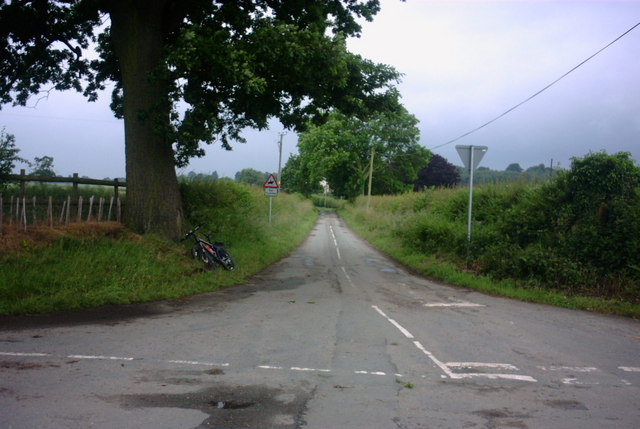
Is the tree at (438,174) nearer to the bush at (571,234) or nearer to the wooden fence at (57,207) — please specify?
the bush at (571,234)

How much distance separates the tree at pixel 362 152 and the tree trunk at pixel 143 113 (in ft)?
145

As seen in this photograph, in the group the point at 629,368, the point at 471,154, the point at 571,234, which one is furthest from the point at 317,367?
the point at 471,154

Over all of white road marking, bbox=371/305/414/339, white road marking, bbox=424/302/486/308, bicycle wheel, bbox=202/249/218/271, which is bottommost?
white road marking, bbox=424/302/486/308

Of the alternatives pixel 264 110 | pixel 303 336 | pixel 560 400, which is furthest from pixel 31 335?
pixel 264 110

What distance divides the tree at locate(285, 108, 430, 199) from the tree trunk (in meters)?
44.3

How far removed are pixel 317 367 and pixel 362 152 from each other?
186 feet

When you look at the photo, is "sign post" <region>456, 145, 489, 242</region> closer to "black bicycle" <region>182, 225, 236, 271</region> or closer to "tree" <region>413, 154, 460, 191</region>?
"black bicycle" <region>182, 225, 236, 271</region>

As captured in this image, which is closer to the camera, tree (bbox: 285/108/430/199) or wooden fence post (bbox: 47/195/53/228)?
wooden fence post (bbox: 47/195/53/228)

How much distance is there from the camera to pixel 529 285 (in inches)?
513

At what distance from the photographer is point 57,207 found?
12672 millimetres

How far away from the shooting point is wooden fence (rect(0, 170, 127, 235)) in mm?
11469

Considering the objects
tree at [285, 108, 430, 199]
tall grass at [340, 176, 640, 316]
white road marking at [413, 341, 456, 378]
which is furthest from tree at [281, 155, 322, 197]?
white road marking at [413, 341, 456, 378]

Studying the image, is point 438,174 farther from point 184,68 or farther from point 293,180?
point 184,68

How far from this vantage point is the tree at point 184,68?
1207 centimetres
